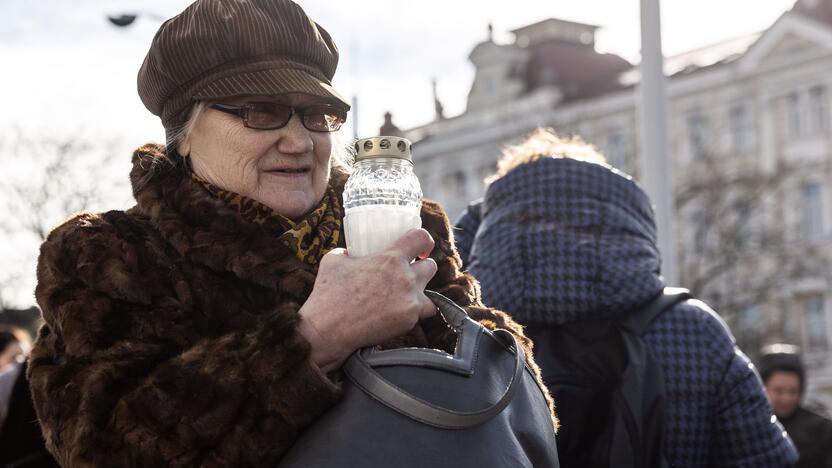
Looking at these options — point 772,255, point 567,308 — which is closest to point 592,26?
point 772,255

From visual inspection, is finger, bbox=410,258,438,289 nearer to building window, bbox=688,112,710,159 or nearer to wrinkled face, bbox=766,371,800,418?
wrinkled face, bbox=766,371,800,418

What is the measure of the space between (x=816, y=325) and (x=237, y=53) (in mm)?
39987

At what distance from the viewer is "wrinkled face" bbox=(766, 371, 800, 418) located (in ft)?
27.9

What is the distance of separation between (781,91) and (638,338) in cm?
3956

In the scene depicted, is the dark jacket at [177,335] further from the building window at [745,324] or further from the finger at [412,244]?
the building window at [745,324]

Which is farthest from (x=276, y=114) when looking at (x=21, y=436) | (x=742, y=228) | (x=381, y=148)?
(x=742, y=228)

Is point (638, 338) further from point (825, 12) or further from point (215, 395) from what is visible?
point (825, 12)

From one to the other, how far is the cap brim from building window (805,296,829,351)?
39415mm

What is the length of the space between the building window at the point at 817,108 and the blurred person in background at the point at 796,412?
108 feet

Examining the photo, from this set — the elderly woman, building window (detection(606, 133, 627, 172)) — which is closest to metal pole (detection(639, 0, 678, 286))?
the elderly woman

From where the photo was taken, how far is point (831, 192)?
4091cm

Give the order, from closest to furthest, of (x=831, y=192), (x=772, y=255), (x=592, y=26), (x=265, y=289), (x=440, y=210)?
(x=265, y=289) → (x=440, y=210) → (x=772, y=255) → (x=831, y=192) → (x=592, y=26)

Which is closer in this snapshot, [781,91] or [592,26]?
[781,91]

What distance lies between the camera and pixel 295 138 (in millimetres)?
2949
